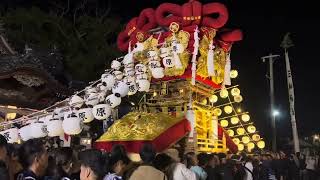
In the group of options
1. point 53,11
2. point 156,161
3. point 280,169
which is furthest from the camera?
point 53,11

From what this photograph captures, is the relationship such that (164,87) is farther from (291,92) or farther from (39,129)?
(291,92)

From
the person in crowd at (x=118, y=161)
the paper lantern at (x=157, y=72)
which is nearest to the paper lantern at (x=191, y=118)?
the paper lantern at (x=157, y=72)

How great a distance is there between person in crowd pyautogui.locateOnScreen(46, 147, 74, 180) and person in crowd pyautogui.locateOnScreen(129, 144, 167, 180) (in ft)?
2.72

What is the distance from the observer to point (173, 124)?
10.5m

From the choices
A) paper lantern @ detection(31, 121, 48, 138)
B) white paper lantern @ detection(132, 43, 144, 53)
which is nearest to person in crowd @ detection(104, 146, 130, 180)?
paper lantern @ detection(31, 121, 48, 138)

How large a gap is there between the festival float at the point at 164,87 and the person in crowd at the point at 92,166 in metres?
6.13

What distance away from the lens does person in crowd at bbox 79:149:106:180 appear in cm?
359

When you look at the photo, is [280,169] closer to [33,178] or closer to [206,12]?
[206,12]

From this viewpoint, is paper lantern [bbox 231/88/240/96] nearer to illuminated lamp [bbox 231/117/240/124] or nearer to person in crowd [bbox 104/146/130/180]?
illuminated lamp [bbox 231/117/240/124]

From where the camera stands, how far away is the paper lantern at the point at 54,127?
386 inches

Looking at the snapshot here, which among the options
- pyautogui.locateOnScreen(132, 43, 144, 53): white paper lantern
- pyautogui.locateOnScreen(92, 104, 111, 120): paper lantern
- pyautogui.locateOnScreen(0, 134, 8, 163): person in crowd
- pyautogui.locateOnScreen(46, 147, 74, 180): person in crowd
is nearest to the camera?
pyautogui.locateOnScreen(0, 134, 8, 163): person in crowd

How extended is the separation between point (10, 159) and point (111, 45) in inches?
845

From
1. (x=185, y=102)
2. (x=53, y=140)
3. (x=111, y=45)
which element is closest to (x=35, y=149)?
(x=185, y=102)

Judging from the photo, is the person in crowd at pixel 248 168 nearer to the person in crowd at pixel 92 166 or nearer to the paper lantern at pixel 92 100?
the paper lantern at pixel 92 100
